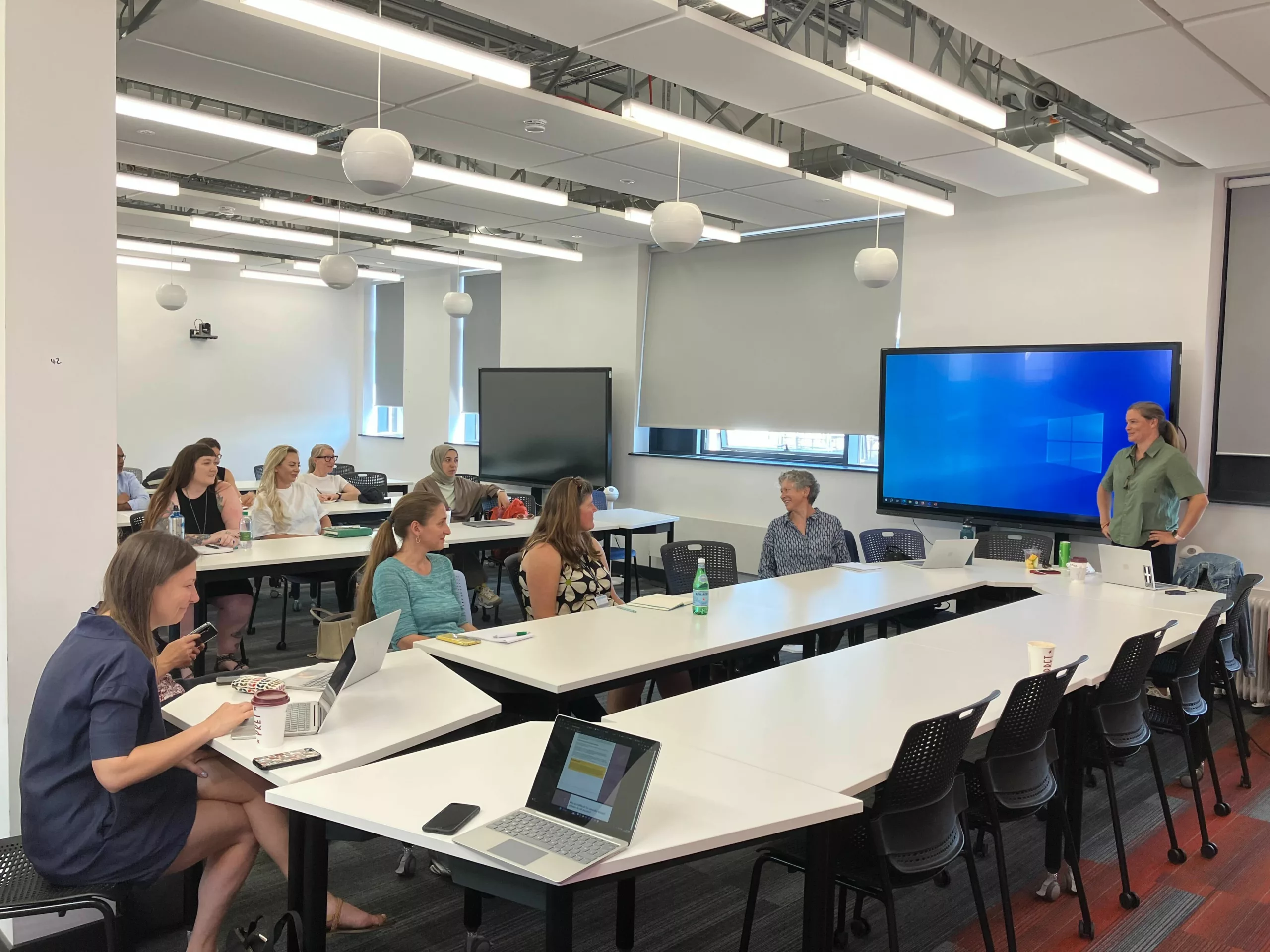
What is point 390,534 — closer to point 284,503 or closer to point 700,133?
point 700,133

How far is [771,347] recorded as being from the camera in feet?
29.3

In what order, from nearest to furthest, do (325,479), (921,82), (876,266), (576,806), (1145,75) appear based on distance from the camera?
(576,806), (921,82), (1145,75), (876,266), (325,479)

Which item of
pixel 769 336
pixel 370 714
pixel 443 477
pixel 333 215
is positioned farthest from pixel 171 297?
pixel 370 714

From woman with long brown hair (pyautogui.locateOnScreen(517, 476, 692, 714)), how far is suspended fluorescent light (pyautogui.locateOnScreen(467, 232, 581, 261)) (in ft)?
16.8

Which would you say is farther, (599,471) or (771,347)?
(599,471)

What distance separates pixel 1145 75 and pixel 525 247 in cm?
605

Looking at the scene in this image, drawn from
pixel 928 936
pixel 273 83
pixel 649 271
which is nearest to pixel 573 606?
pixel 928 936

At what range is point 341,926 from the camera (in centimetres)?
290

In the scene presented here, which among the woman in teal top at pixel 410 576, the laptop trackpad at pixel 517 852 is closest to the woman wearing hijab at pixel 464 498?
the woman in teal top at pixel 410 576

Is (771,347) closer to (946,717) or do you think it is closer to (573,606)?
(573,606)

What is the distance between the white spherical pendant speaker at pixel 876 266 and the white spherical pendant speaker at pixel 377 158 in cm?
320

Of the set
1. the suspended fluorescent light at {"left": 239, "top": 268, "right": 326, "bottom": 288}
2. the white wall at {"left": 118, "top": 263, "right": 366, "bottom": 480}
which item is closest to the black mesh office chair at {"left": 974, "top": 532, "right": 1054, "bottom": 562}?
the suspended fluorescent light at {"left": 239, "top": 268, "right": 326, "bottom": 288}

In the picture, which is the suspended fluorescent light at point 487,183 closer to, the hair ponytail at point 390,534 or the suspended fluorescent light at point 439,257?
the hair ponytail at point 390,534

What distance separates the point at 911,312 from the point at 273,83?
16.2ft
